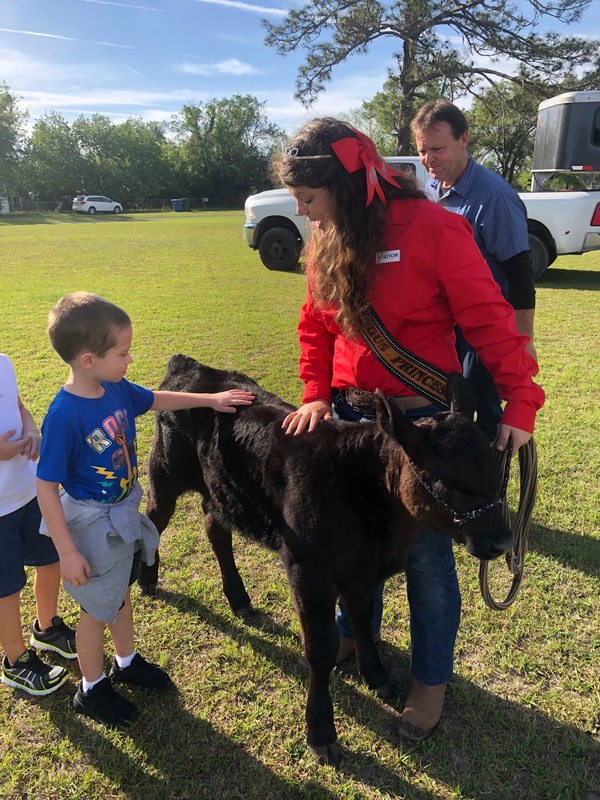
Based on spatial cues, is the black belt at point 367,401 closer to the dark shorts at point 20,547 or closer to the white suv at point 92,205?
the dark shorts at point 20,547

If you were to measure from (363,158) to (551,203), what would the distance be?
10375 millimetres

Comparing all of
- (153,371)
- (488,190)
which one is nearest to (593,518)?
(488,190)

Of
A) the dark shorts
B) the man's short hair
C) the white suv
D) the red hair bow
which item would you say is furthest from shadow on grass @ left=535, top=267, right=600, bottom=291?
the white suv

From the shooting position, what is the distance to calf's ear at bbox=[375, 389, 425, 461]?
1.79 metres

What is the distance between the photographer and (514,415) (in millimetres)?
1912

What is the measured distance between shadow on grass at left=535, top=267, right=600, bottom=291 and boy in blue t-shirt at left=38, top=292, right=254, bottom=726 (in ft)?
35.9

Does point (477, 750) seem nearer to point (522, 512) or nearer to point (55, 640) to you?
point (522, 512)

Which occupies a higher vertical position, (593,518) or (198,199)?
(198,199)

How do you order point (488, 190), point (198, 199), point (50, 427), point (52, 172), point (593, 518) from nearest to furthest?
point (50, 427)
point (488, 190)
point (593, 518)
point (52, 172)
point (198, 199)

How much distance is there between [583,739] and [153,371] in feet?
17.9

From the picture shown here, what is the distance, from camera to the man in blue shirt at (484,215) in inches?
124

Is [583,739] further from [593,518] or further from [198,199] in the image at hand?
[198,199]

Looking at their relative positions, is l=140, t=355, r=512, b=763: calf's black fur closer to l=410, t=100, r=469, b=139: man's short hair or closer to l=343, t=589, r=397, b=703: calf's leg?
l=343, t=589, r=397, b=703: calf's leg

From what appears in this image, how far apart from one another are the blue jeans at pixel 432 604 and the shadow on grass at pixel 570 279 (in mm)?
10398
